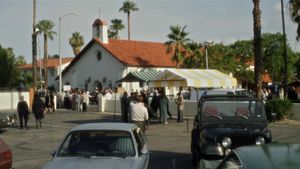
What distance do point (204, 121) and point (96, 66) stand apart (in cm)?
4995

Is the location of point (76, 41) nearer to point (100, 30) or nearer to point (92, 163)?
point (100, 30)

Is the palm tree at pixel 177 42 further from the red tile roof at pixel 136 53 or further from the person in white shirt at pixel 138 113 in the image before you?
the person in white shirt at pixel 138 113

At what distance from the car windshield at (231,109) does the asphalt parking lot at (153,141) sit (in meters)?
1.42

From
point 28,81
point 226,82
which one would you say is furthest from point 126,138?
point 28,81

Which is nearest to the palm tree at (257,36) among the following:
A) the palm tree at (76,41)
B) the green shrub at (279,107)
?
the green shrub at (279,107)

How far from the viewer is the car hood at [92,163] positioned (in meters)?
7.59

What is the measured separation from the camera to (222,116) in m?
12.3

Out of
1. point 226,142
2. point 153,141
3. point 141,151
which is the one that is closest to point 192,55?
point 153,141

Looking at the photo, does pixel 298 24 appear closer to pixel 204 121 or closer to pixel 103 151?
pixel 204 121

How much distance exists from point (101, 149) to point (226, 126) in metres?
3.84

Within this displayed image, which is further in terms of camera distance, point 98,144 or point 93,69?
point 93,69

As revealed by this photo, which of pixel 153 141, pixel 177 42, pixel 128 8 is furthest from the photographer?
pixel 128 8

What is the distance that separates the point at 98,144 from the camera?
8578 mm

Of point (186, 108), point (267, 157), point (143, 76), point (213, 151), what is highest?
point (143, 76)
